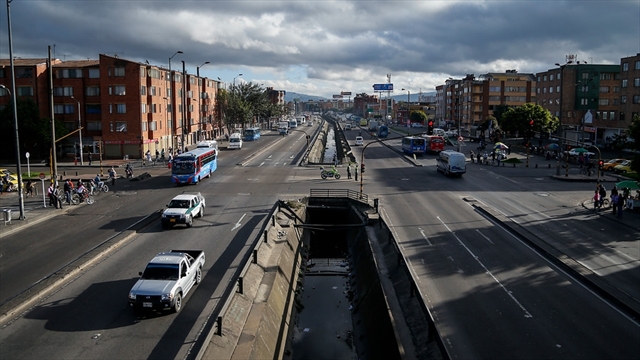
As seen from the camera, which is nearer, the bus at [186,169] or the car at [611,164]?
the bus at [186,169]

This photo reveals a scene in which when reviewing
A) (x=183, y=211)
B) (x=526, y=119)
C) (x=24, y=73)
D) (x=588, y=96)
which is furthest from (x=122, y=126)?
(x=588, y=96)

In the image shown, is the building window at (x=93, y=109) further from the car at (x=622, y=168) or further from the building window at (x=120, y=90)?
the car at (x=622, y=168)

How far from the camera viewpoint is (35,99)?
2923 inches

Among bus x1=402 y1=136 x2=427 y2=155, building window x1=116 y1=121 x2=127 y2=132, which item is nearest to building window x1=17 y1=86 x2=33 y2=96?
building window x1=116 y1=121 x2=127 y2=132

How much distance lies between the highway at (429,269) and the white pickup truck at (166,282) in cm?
54

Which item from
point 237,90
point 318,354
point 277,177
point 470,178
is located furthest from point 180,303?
point 237,90

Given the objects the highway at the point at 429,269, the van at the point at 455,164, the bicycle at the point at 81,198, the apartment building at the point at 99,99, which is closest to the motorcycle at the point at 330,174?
the highway at the point at 429,269

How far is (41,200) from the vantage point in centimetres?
4384

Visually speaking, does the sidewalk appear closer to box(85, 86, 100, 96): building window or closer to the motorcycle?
box(85, 86, 100, 96): building window

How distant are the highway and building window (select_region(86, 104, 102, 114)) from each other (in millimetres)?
33460

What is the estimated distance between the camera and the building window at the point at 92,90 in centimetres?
7619

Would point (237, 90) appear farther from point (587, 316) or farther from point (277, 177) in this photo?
point (587, 316)

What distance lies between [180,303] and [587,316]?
573 inches

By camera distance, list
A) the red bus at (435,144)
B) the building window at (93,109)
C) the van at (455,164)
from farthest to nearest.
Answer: the red bus at (435,144)
the building window at (93,109)
the van at (455,164)
